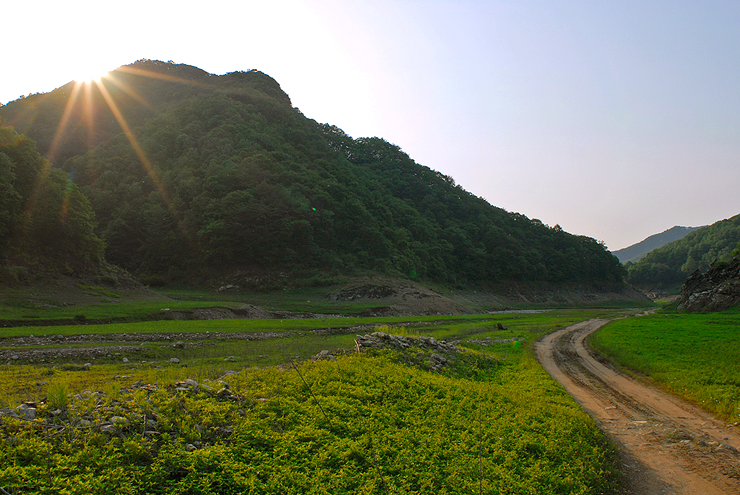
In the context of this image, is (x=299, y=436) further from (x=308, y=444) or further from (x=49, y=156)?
(x=49, y=156)

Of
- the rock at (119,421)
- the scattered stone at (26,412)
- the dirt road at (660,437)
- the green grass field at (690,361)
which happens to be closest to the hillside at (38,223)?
the scattered stone at (26,412)

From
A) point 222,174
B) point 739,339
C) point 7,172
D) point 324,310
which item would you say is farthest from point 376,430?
point 222,174

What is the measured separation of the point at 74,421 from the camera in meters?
5.85

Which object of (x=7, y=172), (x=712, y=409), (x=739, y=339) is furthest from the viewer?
(x=7, y=172)

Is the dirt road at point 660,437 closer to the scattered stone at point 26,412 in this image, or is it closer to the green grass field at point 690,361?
the green grass field at point 690,361

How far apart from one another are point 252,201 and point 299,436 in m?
64.0

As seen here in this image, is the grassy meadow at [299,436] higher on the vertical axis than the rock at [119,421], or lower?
lower

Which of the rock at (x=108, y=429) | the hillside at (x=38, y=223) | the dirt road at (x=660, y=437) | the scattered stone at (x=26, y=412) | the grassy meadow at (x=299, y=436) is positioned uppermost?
the hillside at (x=38, y=223)

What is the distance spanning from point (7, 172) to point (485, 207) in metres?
118

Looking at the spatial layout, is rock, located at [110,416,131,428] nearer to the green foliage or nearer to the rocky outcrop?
the green foliage

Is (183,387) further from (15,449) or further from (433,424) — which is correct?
(433,424)

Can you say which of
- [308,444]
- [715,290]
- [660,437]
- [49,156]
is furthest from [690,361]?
[49,156]

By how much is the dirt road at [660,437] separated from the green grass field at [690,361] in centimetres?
67

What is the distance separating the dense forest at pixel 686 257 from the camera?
142087mm
